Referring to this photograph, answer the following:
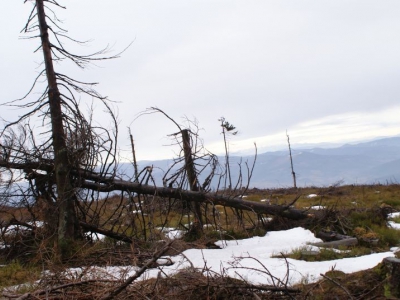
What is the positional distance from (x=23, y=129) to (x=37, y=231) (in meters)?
2.26

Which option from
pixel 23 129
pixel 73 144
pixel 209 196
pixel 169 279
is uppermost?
pixel 23 129

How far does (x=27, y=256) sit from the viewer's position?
7.59 m

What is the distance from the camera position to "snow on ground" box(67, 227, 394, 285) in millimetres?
4934

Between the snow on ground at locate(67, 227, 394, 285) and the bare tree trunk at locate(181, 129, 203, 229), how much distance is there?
3.01ft

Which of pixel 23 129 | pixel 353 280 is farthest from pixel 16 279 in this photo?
pixel 353 280

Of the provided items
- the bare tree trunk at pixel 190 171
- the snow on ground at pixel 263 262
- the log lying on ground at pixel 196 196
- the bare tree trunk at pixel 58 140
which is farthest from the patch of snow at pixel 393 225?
the bare tree trunk at pixel 58 140

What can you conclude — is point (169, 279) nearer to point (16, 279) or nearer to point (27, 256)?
point (16, 279)

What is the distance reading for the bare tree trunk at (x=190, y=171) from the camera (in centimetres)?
879

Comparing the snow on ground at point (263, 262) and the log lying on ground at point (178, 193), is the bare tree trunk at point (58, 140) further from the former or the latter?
the snow on ground at point (263, 262)

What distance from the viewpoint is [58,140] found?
7523mm

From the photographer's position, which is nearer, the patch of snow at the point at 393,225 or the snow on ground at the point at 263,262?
the snow on ground at the point at 263,262

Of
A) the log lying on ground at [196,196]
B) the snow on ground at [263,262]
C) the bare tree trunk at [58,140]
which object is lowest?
the snow on ground at [263,262]

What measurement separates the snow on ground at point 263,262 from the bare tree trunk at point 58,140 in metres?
1.96

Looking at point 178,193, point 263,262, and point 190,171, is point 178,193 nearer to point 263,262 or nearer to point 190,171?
point 190,171
